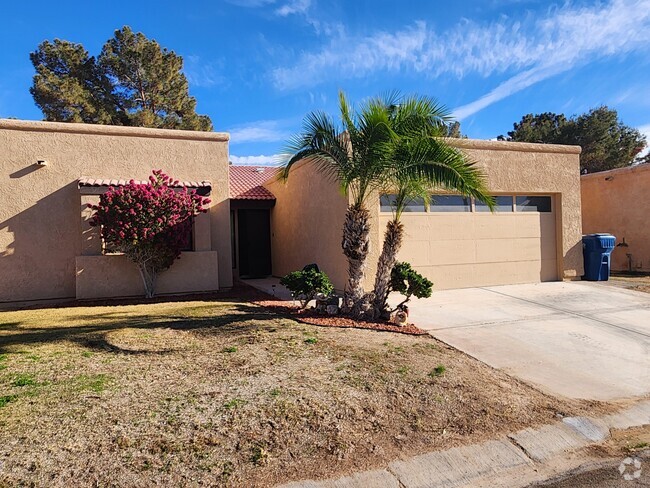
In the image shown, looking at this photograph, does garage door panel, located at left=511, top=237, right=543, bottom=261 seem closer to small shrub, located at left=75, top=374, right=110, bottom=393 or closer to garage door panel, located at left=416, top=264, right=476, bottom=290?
garage door panel, located at left=416, top=264, right=476, bottom=290

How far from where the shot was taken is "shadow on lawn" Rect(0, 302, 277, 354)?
627cm

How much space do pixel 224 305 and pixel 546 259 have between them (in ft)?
30.7

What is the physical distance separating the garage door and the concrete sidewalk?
6987mm

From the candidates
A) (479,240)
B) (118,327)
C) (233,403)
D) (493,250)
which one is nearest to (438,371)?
(233,403)

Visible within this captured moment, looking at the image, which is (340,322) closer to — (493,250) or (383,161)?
(383,161)

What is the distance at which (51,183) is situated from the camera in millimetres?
10570

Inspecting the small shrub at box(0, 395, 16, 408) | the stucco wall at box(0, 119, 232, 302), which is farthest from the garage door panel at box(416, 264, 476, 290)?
the small shrub at box(0, 395, 16, 408)

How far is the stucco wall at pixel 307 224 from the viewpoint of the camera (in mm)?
10836

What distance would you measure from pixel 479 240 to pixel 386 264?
5.30 metres

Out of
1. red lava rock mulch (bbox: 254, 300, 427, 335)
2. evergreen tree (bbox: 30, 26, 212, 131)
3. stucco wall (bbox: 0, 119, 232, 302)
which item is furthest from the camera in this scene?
evergreen tree (bbox: 30, 26, 212, 131)

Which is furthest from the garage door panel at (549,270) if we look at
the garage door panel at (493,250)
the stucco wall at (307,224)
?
the stucco wall at (307,224)

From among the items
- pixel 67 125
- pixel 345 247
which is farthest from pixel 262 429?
pixel 67 125

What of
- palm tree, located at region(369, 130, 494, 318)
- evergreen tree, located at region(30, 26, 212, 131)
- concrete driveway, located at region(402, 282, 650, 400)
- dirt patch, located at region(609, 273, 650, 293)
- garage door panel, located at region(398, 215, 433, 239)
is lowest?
concrete driveway, located at region(402, 282, 650, 400)

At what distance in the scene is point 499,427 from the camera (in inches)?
154
